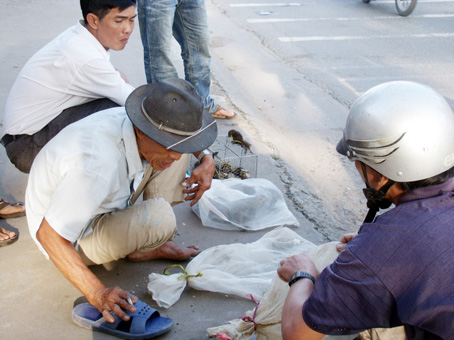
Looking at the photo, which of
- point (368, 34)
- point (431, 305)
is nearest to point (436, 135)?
point (431, 305)

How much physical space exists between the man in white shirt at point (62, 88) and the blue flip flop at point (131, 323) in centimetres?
109

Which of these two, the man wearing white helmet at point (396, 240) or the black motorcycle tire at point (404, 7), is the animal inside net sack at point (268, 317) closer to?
the man wearing white helmet at point (396, 240)

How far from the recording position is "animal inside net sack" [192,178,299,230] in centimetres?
327

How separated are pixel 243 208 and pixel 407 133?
64.4 inches

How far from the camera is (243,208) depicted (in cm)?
335

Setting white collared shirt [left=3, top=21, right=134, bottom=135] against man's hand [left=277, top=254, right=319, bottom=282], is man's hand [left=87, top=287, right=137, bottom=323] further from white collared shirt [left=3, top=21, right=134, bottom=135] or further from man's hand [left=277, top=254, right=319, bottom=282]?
white collared shirt [left=3, top=21, right=134, bottom=135]

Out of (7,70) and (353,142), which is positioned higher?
(353,142)

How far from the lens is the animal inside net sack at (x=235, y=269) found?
2.65 m

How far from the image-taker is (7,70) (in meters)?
5.78

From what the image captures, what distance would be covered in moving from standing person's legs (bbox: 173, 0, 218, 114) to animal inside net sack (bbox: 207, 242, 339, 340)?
250cm

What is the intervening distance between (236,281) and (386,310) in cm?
115

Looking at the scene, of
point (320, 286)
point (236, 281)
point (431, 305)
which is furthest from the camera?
point (236, 281)

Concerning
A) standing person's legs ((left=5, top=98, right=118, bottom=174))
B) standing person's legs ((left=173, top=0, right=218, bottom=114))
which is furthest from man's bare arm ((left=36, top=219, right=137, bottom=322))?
standing person's legs ((left=173, top=0, right=218, bottom=114))

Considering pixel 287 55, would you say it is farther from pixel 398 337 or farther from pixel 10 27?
pixel 398 337
